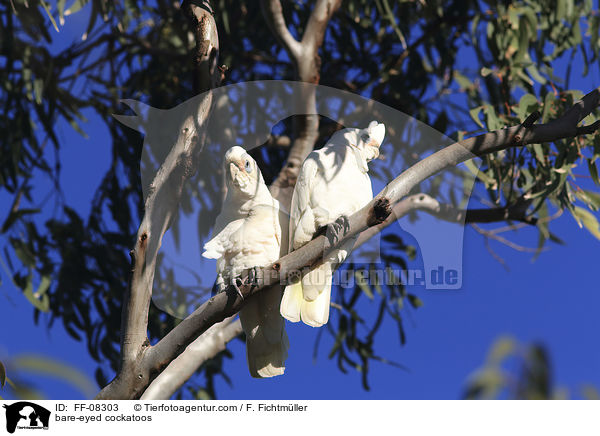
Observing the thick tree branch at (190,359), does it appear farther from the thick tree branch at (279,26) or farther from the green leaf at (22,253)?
the green leaf at (22,253)

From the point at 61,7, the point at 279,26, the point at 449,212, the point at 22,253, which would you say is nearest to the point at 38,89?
the point at 61,7

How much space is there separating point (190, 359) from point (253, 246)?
122 cm

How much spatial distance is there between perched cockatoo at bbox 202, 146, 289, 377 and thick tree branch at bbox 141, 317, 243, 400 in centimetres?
70

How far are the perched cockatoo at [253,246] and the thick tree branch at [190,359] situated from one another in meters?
0.70

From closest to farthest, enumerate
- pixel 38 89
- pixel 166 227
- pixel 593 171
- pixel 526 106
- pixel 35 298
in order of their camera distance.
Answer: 1. pixel 166 227
2. pixel 593 171
3. pixel 526 106
4. pixel 35 298
5. pixel 38 89

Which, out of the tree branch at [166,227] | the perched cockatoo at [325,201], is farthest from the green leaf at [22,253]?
the perched cockatoo at [325,201]

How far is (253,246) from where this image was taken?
1759 millimetres

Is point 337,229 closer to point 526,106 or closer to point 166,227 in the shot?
point 166,227

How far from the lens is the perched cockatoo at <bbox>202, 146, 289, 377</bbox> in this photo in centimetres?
172

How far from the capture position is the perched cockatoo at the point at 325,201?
1770 millimetres
